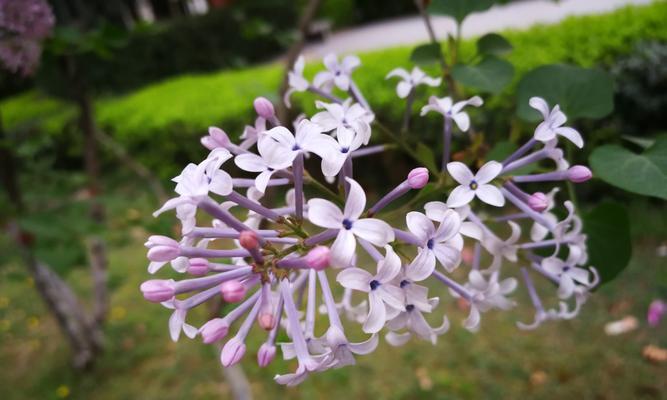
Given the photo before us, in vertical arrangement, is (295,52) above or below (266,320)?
below

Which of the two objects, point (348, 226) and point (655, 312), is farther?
point (655, 312)

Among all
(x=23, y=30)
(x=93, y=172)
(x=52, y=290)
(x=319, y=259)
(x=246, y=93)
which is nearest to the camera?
(x=319, y=259)

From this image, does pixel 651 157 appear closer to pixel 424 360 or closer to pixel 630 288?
pixel 424 360

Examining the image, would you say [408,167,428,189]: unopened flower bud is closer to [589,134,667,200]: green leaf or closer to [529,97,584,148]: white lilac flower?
[529,97,584,148]: white lilac flower

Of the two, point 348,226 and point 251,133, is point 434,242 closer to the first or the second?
point 348,226

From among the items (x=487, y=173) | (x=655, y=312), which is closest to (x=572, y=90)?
(x=487, y=173)

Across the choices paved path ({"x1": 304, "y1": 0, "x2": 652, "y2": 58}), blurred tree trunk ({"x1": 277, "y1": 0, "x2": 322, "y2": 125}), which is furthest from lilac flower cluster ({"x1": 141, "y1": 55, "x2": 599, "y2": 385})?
paved path ({"x1": 304, "y1": 0, "x2": 652, "y2": 58})

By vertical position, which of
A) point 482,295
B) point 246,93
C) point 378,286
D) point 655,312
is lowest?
point 655,312
